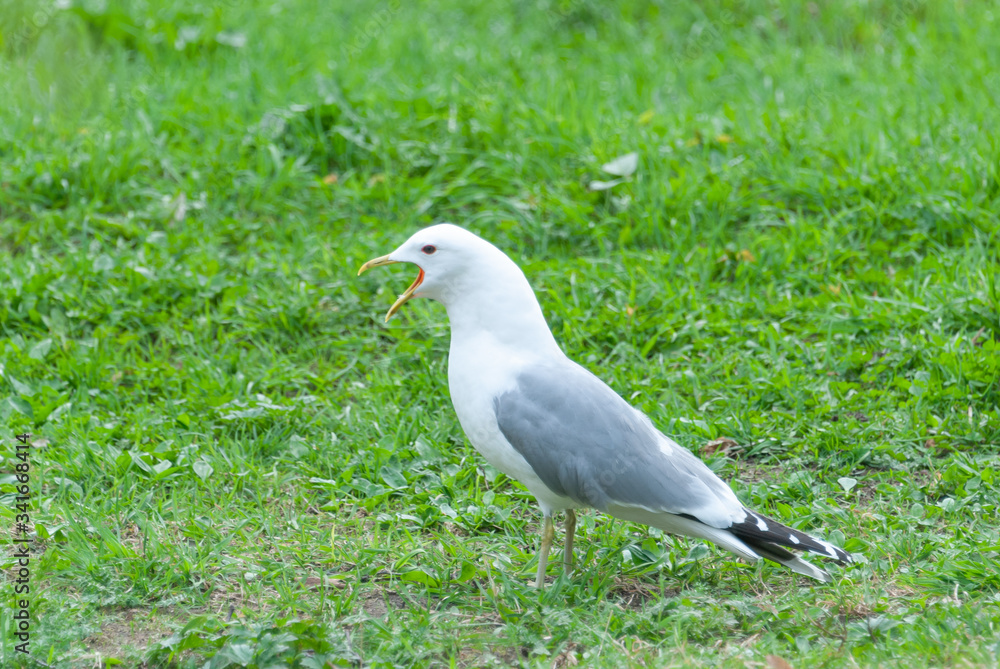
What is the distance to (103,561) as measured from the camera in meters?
3.21

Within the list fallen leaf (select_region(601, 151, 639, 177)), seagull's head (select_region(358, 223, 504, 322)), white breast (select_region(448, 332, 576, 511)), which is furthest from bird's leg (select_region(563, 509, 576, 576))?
fallen leaf (select_region(601, 151, 639, 177))

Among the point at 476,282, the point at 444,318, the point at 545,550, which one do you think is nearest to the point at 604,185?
the point at 444,318

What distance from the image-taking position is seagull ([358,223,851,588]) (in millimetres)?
2945

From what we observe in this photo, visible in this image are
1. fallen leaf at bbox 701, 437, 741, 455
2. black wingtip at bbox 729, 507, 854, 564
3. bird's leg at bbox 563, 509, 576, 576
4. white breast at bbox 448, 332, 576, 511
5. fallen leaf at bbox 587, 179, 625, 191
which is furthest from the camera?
fallen leaf at bbox 587, 179, 625, 191

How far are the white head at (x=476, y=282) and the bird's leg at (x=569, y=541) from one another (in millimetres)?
555

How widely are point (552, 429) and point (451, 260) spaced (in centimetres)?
59

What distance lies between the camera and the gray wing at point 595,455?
2.95 metres

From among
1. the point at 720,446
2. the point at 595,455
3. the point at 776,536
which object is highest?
the point at 595,455

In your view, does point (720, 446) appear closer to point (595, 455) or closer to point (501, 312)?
point (595, 455)

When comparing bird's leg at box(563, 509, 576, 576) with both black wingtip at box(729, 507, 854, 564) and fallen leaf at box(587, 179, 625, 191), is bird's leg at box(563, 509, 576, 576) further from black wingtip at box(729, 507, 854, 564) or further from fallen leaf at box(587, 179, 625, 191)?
fallen leaf at box(587, 179, 625, 191)

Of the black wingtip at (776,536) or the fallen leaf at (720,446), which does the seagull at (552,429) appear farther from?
the fallen leaf at (720,446)

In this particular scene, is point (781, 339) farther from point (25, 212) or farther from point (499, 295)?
point (25, 212)

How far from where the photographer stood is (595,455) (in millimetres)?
2973

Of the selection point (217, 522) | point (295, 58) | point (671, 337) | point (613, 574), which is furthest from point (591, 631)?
point (295, 58)
